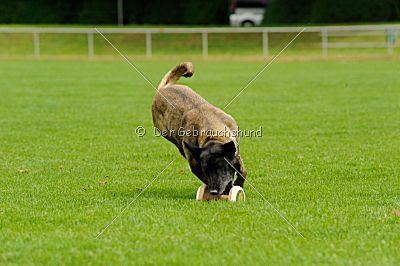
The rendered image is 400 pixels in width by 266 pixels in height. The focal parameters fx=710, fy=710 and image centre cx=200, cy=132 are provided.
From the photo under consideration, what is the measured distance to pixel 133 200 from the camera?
24.3 ft

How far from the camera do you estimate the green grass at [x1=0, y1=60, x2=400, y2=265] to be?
18.4ft

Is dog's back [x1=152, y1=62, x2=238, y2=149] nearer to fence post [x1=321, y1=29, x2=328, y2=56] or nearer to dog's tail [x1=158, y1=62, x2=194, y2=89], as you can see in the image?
dog's tail [x1=158, y1=62, x2=194, y2=89]

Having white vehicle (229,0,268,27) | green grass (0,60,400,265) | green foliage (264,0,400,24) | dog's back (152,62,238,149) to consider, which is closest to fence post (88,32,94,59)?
green foliage (264,0,400,24)

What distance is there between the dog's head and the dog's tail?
1.73 meters

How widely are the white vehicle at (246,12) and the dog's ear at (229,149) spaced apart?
4347 cm

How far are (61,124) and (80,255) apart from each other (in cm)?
889

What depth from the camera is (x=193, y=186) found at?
838cm

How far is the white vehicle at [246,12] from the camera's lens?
4934 cm

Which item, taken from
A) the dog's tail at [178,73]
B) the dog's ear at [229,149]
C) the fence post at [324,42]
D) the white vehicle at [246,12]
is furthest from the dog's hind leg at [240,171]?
the white vehicle at [246,12]

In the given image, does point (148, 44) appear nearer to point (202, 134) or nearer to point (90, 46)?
point (90, 46)

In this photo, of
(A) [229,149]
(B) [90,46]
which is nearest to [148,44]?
(B) [90,46]

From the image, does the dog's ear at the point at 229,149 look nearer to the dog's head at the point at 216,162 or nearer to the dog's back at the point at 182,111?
the dog's head at the point at 216,162

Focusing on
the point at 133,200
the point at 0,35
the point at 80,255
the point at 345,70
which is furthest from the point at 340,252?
the point at 0,35

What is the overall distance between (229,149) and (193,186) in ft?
6.37
